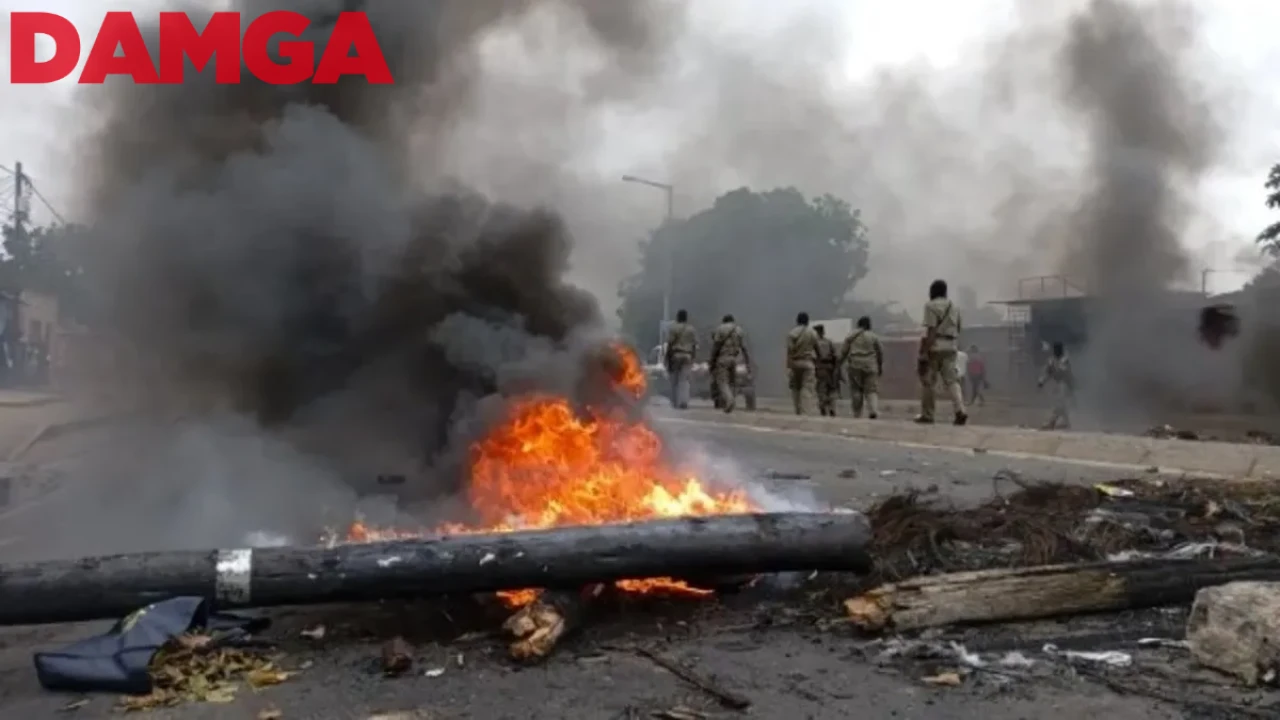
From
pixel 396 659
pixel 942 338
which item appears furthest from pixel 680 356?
pixel 396 659

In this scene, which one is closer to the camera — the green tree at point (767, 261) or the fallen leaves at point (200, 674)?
the fallen leaves at point (200, 674)

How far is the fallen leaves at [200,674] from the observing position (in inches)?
157

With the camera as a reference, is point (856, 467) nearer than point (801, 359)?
Yes

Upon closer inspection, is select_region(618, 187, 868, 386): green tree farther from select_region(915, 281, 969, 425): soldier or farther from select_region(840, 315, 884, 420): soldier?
select_region(915, 281, 969, 425): soldier

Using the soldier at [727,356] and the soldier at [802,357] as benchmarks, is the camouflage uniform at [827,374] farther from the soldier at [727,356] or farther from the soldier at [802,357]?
the soldier at [727,356]

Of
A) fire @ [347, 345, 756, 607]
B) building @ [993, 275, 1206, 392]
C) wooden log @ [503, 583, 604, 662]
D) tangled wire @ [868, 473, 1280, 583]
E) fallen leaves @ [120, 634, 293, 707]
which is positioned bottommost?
fallen leaves @ [120, 634, 293, 707]

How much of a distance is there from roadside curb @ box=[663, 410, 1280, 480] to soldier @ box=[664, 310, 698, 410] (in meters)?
2.14

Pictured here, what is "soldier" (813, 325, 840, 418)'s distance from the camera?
17.5 metres

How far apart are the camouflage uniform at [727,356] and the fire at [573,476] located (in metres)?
10.2

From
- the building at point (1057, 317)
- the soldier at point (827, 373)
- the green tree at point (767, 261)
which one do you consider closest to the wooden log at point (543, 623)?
the soldier at point (827, 373)

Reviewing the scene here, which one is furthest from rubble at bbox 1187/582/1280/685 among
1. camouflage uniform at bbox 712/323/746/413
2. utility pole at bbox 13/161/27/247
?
utility pole at bbox 13/161/27/247

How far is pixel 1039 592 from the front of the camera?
4559 mm

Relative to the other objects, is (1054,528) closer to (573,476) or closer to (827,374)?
(573,476)

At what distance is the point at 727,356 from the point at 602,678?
44.2ft
